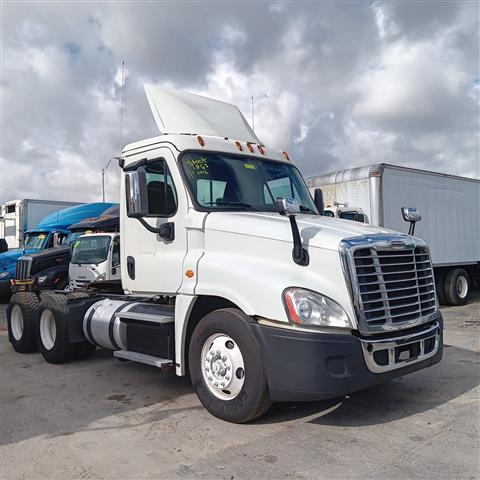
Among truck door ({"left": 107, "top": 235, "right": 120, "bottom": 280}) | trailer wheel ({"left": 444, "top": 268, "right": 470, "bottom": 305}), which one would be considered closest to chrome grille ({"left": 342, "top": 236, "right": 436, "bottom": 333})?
truck door ({"left": 107, "top": 235, "right": 120, "bottom": 280})

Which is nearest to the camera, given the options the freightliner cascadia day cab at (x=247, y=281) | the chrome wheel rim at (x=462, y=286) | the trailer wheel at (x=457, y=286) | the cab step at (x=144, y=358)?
the freightliner cascadia day cab at (x=247, y=281)

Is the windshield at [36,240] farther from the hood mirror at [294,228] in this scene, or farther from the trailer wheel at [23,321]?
the hood mirror at [294,228]

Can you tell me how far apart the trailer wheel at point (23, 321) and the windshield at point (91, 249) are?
155 cm

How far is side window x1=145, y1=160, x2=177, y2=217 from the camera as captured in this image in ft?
17.0

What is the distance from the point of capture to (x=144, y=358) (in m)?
5.24

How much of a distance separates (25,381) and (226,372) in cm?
338

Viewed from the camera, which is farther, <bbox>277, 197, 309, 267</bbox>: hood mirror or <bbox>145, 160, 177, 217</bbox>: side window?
<bbox>145, 160, 177, 217</bbox>: side window

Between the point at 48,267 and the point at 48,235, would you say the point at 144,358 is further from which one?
the point at 48,235

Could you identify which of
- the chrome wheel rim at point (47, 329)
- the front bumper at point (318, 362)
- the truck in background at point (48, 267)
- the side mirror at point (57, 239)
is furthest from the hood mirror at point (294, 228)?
the side mirror at point (57, 239)

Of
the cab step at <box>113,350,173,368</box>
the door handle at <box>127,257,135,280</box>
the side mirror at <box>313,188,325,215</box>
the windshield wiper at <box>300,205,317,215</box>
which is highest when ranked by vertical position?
the side mirror at <box>313,188,325,215</box>

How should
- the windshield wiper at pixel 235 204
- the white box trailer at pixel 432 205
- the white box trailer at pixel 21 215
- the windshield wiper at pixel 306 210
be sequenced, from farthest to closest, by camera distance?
the white box trailer at pixel 21 215 < the white box trailer at pixel 432 205 < the windshield wiper at pixel 306 210 < the windshield wiper at pixel 235 204

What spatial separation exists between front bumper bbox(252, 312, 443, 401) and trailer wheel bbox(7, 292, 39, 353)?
5025 millimetres

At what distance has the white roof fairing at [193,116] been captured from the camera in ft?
18.7

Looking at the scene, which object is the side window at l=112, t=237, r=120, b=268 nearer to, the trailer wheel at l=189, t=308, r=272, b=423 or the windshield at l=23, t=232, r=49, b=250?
the trailer wheel at l=189, t=308, r=272, b=423
